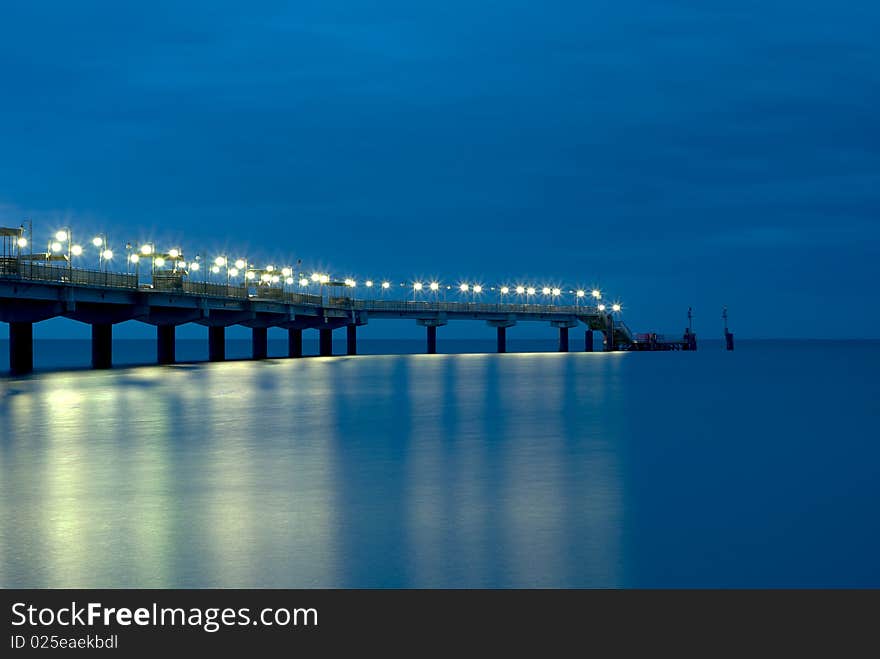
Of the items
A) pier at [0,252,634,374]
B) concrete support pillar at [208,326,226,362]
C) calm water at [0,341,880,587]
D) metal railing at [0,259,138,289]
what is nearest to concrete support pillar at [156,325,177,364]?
pier at [0,252,634,374]

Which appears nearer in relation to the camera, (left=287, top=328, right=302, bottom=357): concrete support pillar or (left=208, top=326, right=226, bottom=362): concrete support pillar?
(left=208, top=326, right=226, bottom=362): concrete support pillar

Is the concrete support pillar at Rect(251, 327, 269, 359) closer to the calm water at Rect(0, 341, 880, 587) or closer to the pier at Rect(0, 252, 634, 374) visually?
the pier at Rect(0, 252, 634, 374)

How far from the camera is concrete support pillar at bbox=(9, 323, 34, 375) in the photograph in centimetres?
6512

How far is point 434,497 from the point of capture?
53.8ft

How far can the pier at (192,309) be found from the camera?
59.3 meters

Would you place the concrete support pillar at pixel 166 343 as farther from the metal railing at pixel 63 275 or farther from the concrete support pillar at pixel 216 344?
the metal railing at pixel 63 275

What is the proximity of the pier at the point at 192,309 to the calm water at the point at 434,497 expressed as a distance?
988 inches

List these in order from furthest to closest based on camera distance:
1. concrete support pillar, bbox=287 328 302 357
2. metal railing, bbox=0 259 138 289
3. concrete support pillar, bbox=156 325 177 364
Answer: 1. concrete support pillar, bbox=287 328 302 357
2. concrete support pillar, bbox=156 325 177 364
3. metal railing, bbox=0 259 138 289

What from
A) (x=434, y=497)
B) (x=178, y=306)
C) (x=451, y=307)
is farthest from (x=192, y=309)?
(x=434, y=497)

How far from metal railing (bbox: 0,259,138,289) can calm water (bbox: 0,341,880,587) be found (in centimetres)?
2103

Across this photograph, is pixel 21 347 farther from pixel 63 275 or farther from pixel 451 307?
pixel 451 307

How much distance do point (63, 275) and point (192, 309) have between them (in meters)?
20.2

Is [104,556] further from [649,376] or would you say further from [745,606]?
[649,376]

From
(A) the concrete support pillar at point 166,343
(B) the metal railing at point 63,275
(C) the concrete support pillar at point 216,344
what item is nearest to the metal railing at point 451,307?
(C) the concrete support pillar at point 216,344
